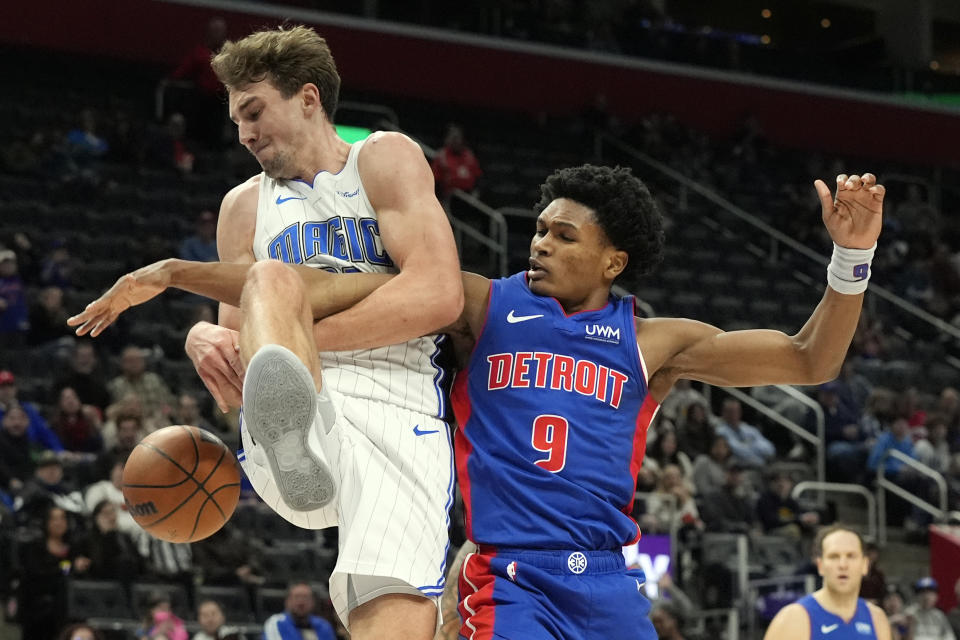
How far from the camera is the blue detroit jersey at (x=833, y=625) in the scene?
22.3ft

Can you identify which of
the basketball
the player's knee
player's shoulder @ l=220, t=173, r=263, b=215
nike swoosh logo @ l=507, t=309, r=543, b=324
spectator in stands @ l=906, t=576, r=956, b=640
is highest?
player's shoulder @ l=220, t=173, r=263, b=215

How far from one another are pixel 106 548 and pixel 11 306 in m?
3.03

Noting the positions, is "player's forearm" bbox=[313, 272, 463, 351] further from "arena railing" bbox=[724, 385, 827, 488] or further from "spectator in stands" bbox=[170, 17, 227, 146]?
"spectator in stands" bbox=[170, 17, 227, 146]

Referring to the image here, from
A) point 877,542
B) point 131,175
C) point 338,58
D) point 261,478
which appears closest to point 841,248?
point 261,478

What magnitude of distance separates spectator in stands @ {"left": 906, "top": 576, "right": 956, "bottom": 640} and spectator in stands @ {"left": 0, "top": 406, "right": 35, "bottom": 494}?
6.67 meters

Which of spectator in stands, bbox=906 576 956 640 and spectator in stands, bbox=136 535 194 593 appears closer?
spectator in stands, bbox=136 535 194 593

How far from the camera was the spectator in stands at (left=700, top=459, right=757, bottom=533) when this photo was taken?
11969mm

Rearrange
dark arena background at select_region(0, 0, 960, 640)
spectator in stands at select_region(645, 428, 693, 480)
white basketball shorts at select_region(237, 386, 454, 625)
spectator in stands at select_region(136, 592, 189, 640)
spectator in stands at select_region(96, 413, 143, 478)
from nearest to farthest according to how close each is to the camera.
Answer: white basketball shorts at select_region(237, 386, 454, 625)
spectator in stands at select_region(136, 592, 189, 640)
spectator in stands at select_region(96, 413, 143, 478)
dark arena background at select_region(0, 0, 960, 640)
spectator in stands at select_region(645, 428, 693, 480)

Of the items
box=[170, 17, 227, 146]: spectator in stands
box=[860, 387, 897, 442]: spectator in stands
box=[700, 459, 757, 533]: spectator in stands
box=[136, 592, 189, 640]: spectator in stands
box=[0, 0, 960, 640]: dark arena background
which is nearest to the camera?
box=[136, 592, 189, 640]: spectator in stands

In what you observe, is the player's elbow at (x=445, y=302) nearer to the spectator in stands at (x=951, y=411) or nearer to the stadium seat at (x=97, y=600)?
the stadium seat at (x=97, y=600)

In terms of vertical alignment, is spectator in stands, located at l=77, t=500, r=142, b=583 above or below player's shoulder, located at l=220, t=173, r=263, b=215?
below

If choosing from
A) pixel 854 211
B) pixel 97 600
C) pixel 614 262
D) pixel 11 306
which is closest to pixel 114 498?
pixel 97 600

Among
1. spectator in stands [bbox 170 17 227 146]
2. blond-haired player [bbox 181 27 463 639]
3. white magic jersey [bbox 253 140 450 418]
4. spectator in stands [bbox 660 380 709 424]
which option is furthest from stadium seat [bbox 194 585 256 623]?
spectator in stands [bbox 170 17 227 146]

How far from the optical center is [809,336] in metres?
4.21
